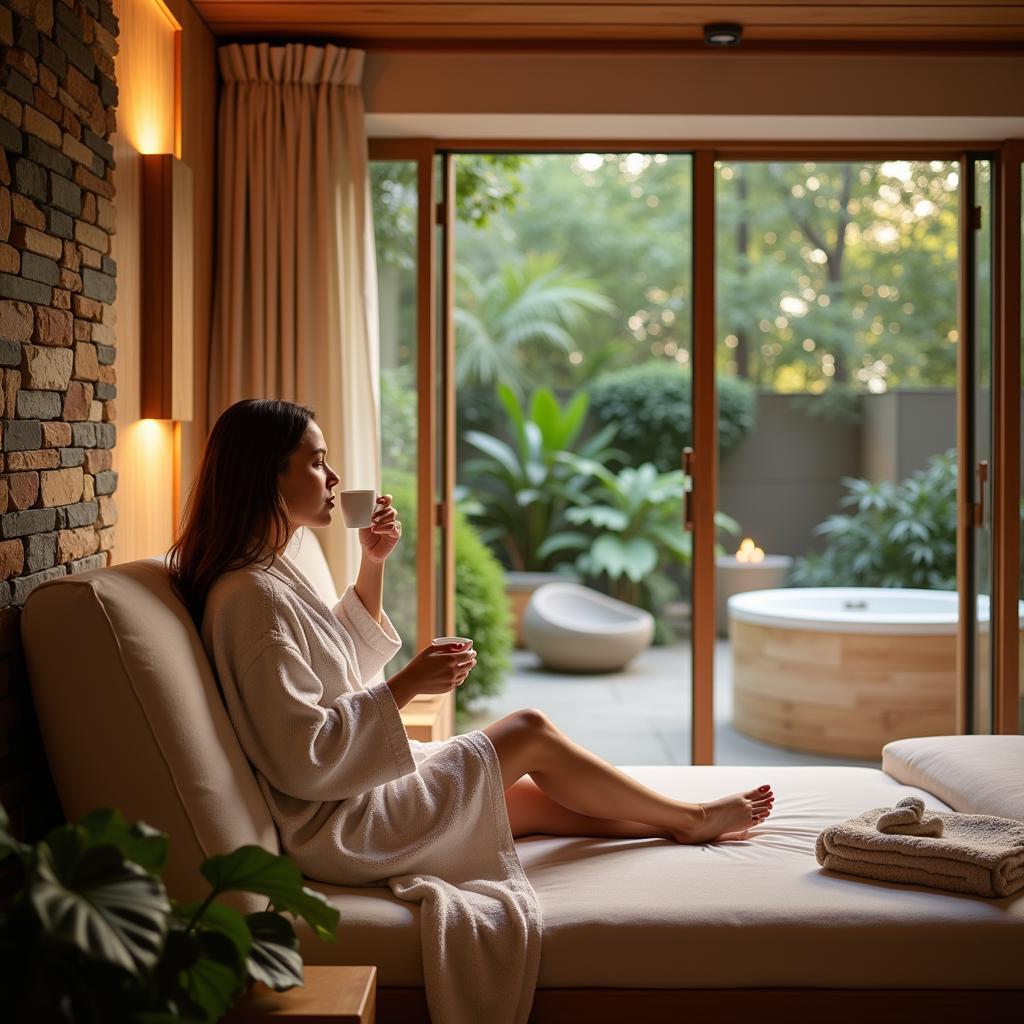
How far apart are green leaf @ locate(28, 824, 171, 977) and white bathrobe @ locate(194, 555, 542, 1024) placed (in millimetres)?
797

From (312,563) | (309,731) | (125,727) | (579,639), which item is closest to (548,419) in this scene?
(579,639)

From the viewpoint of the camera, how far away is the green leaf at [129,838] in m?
1.31

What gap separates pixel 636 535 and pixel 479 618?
11.5 feet

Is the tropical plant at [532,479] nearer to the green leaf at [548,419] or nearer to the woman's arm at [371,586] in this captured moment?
the green leaf at [548,419]

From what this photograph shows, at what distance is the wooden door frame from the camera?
3918 mm

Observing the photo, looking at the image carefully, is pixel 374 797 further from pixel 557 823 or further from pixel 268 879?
pixel 268 879

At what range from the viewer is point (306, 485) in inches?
93.0

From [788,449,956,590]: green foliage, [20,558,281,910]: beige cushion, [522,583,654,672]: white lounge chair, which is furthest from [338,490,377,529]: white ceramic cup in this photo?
[788,449,956,590]: green foliage

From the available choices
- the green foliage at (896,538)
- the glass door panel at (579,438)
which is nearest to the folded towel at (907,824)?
the glass door panel at (579,438)

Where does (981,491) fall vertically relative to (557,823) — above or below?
above

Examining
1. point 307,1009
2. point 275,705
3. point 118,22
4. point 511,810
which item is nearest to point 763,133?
point 118,22

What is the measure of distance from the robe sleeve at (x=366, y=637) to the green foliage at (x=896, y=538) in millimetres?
5664

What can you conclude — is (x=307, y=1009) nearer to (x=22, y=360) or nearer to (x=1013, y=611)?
(x=22, y=360)

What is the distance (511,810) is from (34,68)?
5.62ft
